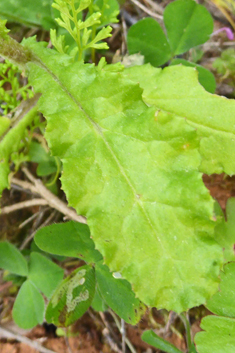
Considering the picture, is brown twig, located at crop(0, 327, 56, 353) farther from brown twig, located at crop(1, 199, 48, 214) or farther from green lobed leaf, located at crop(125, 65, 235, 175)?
green lobed leaf, located at crop(125, 65, 235, 175)

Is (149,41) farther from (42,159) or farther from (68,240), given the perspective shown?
(68,240)

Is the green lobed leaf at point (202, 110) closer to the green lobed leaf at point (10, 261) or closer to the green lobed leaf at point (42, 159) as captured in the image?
the green lobed leaf at point (42, 159)

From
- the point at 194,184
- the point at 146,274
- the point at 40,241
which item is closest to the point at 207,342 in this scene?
the point at 146,274

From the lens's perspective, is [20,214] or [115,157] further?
[20,214]

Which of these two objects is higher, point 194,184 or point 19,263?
point 194,184

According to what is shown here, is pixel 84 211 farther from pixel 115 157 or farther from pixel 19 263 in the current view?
pixel 19 263

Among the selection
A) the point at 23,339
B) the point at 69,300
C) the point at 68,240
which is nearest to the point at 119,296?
the point at 69,300

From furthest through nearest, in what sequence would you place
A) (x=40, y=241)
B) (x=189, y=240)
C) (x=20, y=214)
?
(x=20, y=214), (x=40, y=241), (x=189, y=240)
